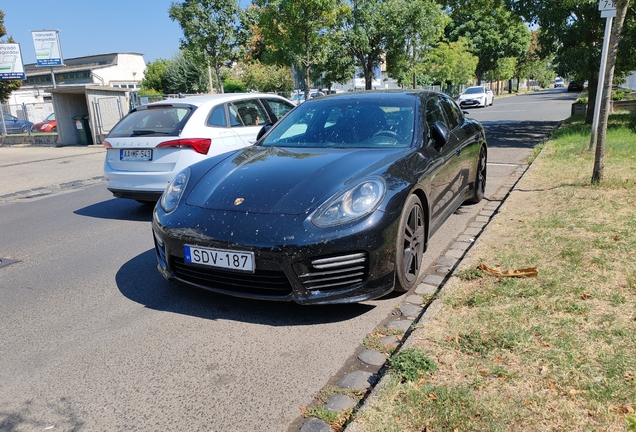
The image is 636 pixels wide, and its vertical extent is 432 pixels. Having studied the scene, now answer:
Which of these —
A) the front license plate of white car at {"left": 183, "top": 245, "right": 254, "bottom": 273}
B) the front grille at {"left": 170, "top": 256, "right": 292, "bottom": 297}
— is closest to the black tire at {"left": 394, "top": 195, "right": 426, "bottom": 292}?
the front grille at {"left": 170, "top": 256, "right": 292, "bottom": 297}

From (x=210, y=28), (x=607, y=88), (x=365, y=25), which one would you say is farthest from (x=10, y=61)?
(x=607, y=88)

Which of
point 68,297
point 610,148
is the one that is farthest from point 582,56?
point 68,297

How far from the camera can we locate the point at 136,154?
6.56 m

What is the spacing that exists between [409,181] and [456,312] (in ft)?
3.33

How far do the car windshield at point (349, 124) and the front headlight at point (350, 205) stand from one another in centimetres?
95

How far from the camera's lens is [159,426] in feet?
8.10

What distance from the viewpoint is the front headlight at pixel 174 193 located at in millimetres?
3871

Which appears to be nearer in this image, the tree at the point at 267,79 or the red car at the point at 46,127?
the red car at the point at 46,127

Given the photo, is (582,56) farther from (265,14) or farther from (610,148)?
(265,14)

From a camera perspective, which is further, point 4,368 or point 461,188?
point 461,188

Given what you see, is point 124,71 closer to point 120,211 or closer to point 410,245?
point 120,211

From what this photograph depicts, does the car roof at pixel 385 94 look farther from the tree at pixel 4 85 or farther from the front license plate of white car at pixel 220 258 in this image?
the tree at pixel 4 85

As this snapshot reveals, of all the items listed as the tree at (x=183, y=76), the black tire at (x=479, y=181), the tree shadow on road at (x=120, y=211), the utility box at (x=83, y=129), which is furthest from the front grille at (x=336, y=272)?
the tree at (x=183, y=76)

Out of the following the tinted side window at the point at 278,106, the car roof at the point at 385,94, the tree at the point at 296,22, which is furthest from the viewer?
the tree at the point at 296,22
